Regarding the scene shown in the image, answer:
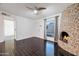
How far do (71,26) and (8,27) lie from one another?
1.29 metres

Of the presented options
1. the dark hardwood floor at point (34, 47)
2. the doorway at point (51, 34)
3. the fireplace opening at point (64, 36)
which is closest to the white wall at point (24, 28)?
the dark hardwood floor at point (34, 47)

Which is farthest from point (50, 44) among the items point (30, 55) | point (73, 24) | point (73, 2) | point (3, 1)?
point (3, 1)

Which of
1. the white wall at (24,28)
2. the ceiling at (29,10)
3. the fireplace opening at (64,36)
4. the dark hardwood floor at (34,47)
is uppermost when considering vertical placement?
the ceiling at (29,10)

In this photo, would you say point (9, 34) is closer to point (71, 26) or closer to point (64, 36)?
point (64, 36)

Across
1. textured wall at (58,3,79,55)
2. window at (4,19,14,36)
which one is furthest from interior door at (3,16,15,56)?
textured wall at (58,3,79,55)

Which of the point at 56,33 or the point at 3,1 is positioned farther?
the point at 56,33

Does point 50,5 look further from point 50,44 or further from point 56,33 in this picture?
point 50,44

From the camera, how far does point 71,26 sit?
79.6 inches

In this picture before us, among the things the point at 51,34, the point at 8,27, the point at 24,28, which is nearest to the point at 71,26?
the point at 51,34

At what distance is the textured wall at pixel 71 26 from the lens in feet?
6.48

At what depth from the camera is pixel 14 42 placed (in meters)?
2.09

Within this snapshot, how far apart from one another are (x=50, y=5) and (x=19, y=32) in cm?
88

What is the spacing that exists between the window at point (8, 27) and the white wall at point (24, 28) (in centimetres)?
11

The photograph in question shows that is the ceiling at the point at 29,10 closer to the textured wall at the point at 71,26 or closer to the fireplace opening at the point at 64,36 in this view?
the textured wall at the point at 71,26
